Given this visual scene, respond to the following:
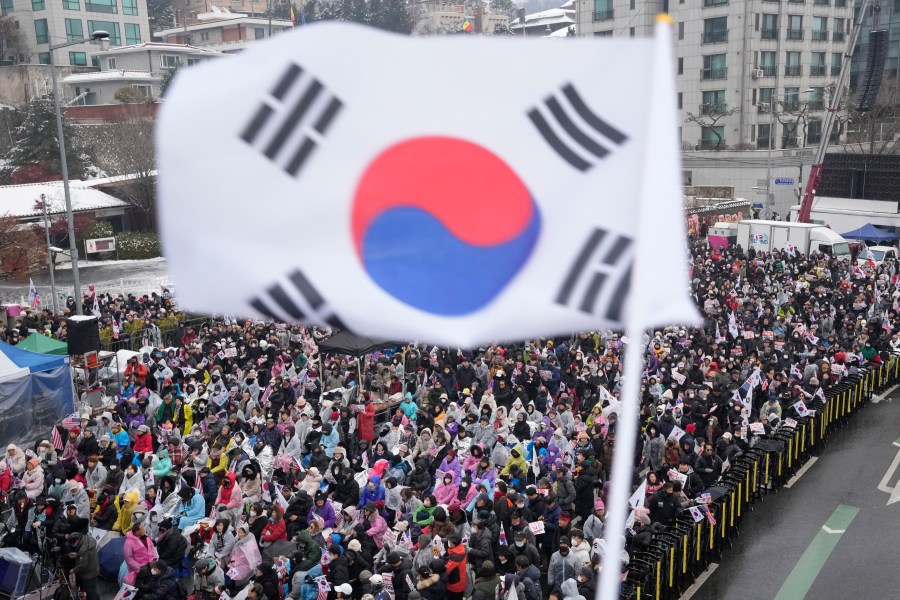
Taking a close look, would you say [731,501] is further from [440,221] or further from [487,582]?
[440,221]

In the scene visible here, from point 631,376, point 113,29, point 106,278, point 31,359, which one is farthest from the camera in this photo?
point 113,29

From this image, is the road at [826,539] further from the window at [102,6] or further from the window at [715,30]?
the window at [102,6]

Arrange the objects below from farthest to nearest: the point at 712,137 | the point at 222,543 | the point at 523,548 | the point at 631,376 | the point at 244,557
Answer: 1. the point at 712,137
2. the point at 222,543
3. the point at 244,557
4. the point at 523,548
5. the point at 631,376

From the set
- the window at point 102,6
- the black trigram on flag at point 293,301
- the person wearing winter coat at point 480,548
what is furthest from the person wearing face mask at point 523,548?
the window at point 102,6

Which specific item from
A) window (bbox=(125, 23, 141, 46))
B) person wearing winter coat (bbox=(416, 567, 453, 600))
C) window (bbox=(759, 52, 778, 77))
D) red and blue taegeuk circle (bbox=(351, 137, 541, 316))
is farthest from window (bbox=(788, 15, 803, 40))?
red and blue taegeuk circle (bbox=(351, 137, 541, 316))

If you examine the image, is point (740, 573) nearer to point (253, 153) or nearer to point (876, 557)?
point (876, 557)

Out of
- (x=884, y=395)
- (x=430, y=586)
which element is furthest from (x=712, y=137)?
(x=430, y=586)

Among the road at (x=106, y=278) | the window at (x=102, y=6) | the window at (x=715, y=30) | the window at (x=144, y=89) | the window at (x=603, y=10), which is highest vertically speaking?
the window at (x=102, y=6)
